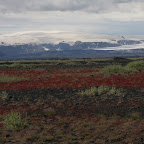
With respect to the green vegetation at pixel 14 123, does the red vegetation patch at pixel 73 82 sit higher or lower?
lower

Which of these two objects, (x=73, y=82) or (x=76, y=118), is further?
(x=73, y=82)

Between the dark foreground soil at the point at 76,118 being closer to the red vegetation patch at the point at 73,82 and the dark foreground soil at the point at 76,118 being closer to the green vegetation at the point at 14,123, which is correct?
the green vegetation at the point at 14,123

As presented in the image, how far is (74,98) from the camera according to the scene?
2170cm

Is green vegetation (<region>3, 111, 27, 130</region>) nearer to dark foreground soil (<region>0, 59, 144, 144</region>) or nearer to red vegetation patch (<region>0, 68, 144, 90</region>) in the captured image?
dark foreground soil (<region>0, 59, 144, 144</region>)

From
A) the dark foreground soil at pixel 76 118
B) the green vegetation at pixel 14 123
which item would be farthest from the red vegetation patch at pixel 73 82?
the green vegetation at pixel 14 123

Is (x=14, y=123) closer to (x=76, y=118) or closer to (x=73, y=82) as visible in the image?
(x=76, y=118)

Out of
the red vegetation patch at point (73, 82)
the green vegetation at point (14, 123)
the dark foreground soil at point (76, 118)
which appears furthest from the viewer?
the red vegetation patch at point (73, 82)

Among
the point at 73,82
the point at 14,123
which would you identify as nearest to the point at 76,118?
the point at 14,123

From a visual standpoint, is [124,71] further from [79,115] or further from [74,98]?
[79,115]

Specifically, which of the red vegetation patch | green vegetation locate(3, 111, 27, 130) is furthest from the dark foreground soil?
the red vegetation patch

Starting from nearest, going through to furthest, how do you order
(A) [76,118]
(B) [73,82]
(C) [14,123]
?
(C) [14,123] → (A) [76,118] → (B) [73,82]

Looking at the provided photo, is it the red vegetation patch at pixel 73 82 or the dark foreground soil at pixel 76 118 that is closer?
the dark foreground soil at pixel 76 118

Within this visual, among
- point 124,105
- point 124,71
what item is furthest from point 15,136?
point 124,71

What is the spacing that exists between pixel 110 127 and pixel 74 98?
8.31 meters
